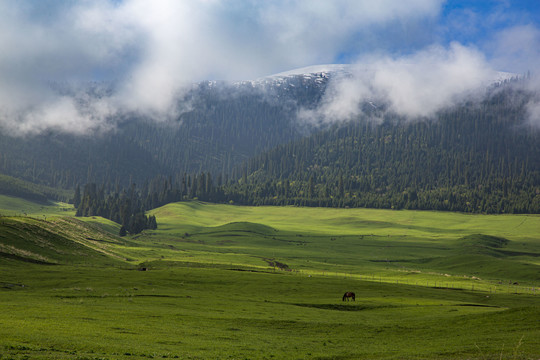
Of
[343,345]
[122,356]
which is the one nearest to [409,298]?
[343,345]

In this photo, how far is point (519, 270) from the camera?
174875 mm

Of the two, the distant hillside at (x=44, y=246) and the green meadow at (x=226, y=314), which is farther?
the distant hillside at (x=44, y=246)

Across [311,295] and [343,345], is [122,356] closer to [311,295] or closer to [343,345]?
[343,345]

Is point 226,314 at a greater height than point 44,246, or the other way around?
point 44,246

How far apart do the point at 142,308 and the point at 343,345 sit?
28861mm

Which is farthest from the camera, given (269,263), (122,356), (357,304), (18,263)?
(269,263)

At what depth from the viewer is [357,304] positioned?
84062mm

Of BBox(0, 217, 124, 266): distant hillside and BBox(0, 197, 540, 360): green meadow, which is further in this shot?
BBox(0, 217, 124, 266): distant hillside

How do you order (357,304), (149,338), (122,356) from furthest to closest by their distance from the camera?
(357,304), (149,338), (122,356)

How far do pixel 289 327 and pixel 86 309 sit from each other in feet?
78.6

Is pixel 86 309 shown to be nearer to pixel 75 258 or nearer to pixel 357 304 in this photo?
pixel 357 304

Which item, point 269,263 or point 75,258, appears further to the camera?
point 269,263

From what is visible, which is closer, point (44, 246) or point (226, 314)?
point (226, 314)

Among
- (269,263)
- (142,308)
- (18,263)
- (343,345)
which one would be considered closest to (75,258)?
(18,263)
